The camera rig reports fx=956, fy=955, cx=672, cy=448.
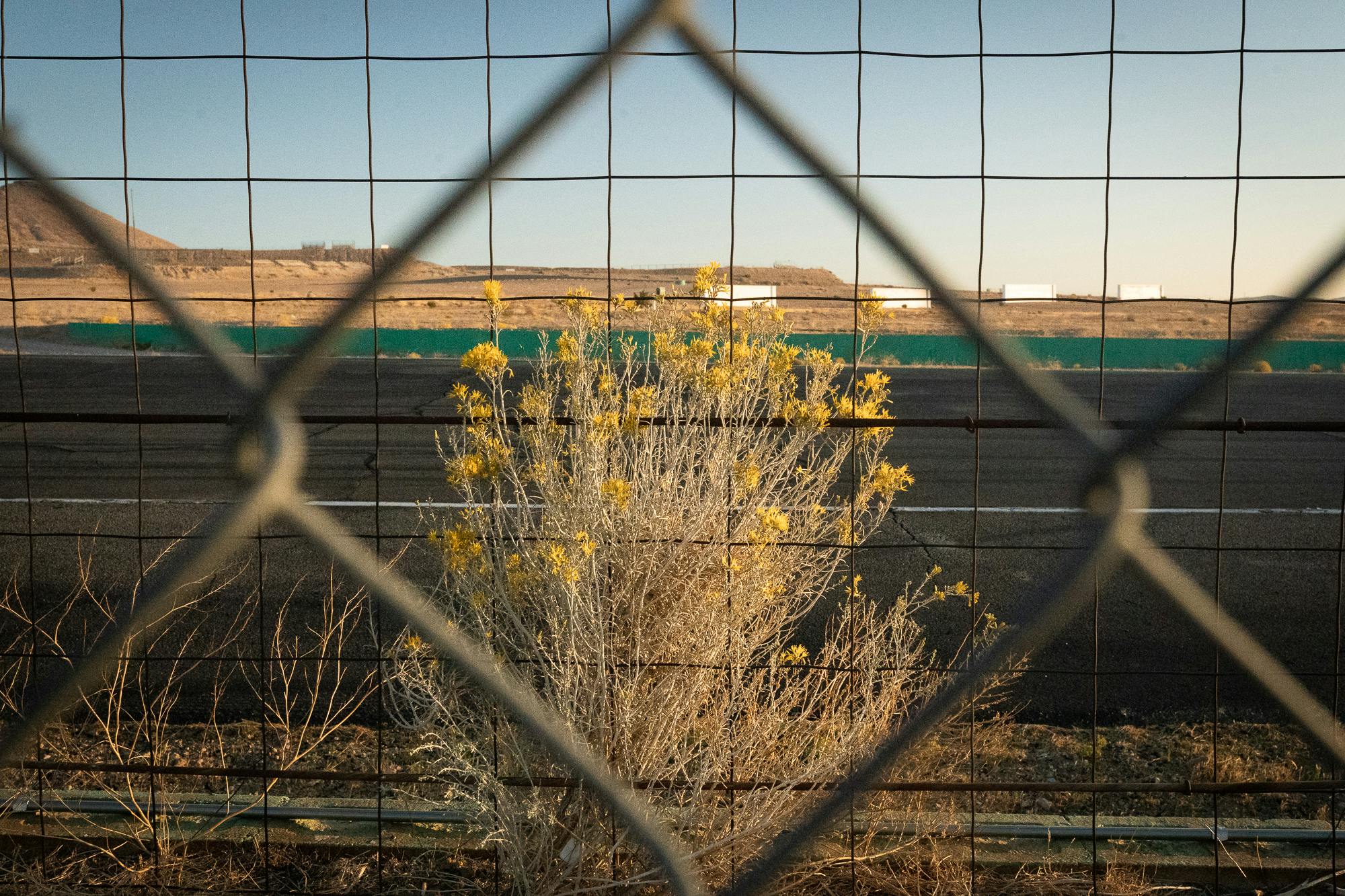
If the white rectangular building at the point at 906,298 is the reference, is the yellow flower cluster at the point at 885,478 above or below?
below

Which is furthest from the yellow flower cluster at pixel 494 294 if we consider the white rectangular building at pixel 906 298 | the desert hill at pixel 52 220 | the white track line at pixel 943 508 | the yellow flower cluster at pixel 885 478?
the white track line at pixel 943 508

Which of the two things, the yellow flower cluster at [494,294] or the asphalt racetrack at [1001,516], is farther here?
the asphalt racetrack at [1001,516]

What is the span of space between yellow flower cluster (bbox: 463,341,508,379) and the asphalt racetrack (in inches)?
9.7

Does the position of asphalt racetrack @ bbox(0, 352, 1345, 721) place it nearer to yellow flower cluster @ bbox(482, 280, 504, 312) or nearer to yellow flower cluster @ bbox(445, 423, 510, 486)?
yellow flower cluster @ bbox(445, 423, 510, 486)

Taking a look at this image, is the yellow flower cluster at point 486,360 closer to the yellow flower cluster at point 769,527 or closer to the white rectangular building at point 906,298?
the yellow flower cluster at point 769,527

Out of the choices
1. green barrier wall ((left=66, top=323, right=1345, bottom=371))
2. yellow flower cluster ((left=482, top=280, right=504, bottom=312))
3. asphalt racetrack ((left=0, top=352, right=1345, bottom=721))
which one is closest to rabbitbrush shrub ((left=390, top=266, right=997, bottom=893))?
yellow flower cluster ((left=482, top=280, right=504, bottom=312))

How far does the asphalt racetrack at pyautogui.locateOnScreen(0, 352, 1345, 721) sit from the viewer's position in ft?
12.2

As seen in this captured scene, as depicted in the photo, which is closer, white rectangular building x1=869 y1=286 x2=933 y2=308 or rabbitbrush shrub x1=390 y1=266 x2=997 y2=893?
white rectangular building x1=869 y1=286 x2=933 y2=308

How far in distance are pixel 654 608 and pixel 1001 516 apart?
18.9 ft

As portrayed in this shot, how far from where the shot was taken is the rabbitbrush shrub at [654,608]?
2.24 metres

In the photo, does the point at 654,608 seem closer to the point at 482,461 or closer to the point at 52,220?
the point at 482,461

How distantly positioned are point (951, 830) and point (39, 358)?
84.4 ft

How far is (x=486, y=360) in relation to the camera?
7.47 ft

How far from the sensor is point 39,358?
22.6 metres
